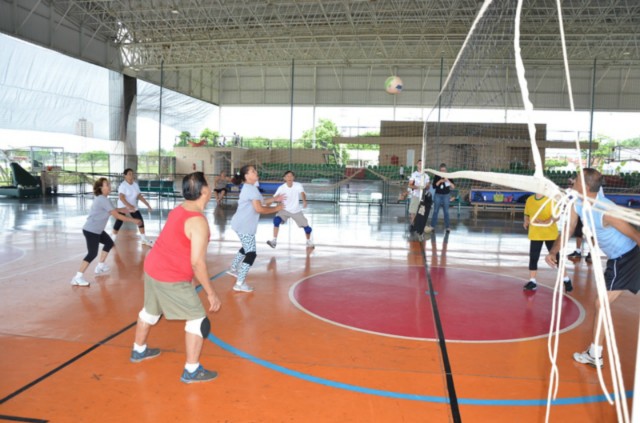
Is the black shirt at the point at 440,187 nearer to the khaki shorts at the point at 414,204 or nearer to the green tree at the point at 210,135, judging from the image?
the khaki shorts at the point at 414,204

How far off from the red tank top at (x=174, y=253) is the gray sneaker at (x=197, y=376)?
2.49 ft

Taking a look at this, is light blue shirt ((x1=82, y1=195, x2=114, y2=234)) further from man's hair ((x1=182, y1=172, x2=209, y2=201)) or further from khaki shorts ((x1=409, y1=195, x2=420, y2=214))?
khaki shorts ((x1=409, y1=195, x2=420, y2=214))

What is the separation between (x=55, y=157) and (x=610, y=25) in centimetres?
3079

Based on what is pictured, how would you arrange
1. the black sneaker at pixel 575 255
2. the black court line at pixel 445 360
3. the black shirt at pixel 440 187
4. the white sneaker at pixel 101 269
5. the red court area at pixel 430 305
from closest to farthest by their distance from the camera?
the black court line at pixel 445 360 < the red court area at pixel 430 305 < the white sneaker at pixel 101 269 < the black sneaker at pixel 575 255 < the black shirt at pixel 440 187

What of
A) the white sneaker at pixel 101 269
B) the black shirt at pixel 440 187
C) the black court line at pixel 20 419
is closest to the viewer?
the black court line at pixel 20 419

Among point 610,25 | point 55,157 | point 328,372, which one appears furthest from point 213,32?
point 328,372

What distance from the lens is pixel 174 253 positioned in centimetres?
386

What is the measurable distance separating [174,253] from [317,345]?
1776mm

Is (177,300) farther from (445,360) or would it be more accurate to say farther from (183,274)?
(445,360)

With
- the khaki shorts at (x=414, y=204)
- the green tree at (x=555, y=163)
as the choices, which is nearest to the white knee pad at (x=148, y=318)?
the khaki shorts at (x=414, y=204)

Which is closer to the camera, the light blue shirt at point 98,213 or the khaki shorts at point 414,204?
the light blue shirt at point 98,213

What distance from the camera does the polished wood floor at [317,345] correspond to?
3.59 meters

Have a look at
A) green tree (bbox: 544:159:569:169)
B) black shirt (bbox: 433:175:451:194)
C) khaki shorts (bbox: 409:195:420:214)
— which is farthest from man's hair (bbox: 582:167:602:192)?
green tree (bbox: 544:159:569:169)

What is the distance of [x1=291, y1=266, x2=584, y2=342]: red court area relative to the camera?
Result: 5.36 m
